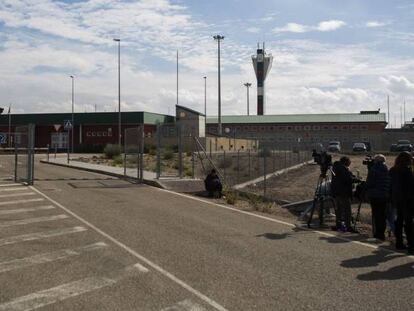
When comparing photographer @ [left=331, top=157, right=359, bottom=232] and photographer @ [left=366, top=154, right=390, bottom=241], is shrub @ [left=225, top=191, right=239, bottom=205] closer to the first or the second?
photographer @ [left=331, top=157, right=359, bottom=232]

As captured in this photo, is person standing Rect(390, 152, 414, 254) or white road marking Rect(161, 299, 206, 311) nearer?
white road marking Rect(161, 299, 206, 311)

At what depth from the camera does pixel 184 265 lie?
27.8ft

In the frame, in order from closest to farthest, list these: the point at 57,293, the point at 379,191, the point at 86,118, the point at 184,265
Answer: the point at 57,293 → the point at 184,265 → the point at 379,191 → the point at 86,118

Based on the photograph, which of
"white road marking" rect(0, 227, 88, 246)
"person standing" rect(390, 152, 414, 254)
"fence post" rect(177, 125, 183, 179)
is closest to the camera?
A: "person standing" rect(390, 152, 414, 254)

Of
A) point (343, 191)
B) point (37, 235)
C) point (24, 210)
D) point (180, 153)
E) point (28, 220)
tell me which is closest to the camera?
point (37, 235)

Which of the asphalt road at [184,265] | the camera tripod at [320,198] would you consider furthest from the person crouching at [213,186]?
the camera tripod at [320,198]

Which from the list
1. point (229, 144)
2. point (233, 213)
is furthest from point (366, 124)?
point (233, 213)

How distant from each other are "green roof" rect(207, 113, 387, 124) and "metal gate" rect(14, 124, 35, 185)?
87940 mm

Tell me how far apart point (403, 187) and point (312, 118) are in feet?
343

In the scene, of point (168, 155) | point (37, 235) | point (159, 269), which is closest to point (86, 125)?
point (168, 155)

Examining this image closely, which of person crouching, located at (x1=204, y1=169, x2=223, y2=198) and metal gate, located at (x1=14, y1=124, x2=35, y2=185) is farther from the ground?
metal gate, located at (x1=14, y1=124, x2=35, y2=185)

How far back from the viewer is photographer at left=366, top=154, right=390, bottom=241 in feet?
37.2

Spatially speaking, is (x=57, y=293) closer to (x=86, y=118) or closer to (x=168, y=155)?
(x=168, y=155)

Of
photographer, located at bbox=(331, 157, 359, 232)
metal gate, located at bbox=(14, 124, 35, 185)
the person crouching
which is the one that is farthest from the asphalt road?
metal gate, located at bbox=(14, 124, 35, 185)
